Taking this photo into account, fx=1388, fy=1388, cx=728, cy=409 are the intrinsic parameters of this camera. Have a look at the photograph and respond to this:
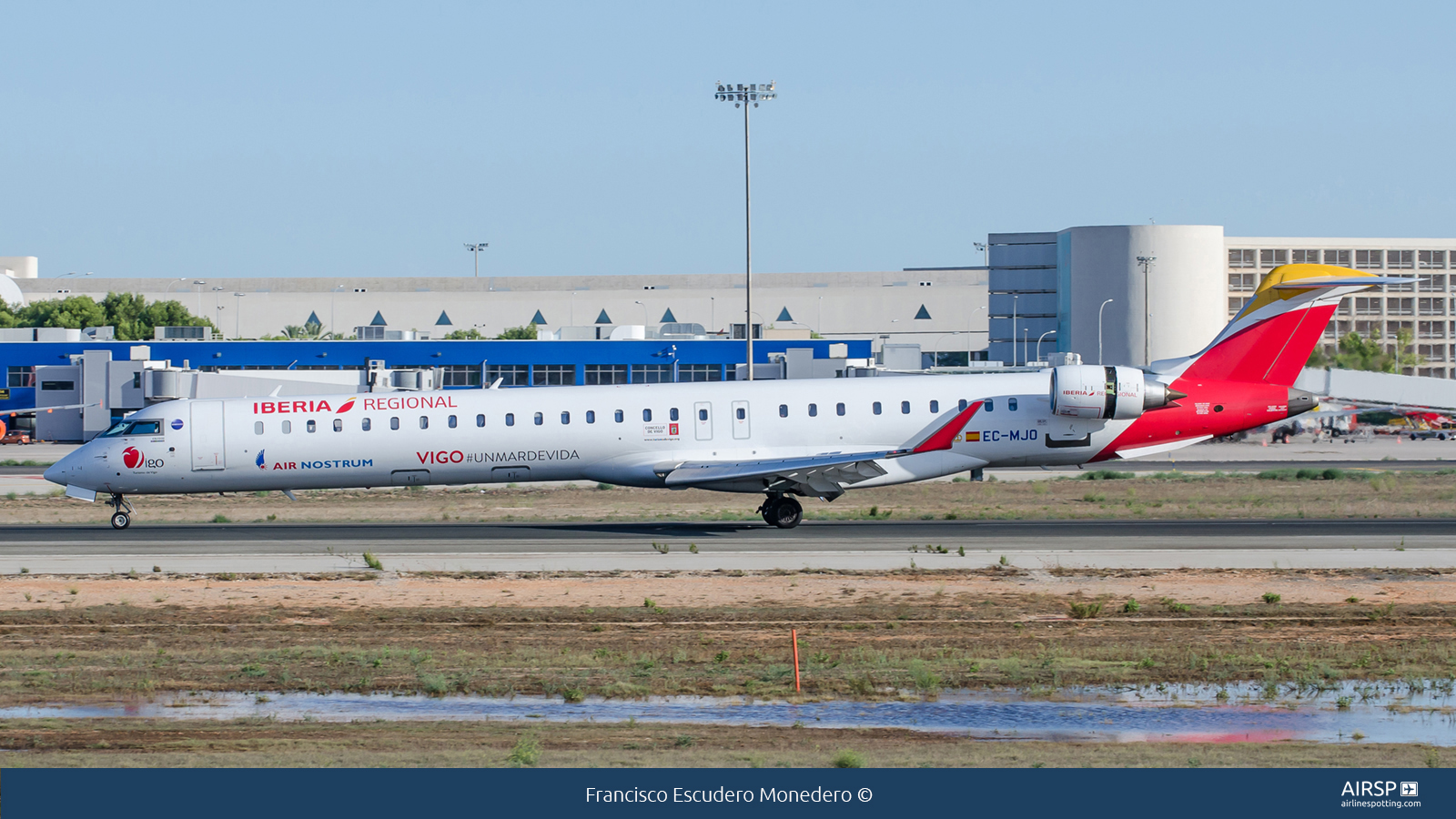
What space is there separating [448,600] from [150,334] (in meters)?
124

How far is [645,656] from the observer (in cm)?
1745

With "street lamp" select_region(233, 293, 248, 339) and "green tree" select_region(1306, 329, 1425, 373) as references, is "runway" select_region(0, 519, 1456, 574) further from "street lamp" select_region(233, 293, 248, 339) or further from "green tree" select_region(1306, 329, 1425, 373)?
"street lamp" select_region(233, 293, 248, 339)

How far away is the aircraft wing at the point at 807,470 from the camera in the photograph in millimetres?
30344

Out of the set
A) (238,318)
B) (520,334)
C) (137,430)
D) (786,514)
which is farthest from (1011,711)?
(238,318)

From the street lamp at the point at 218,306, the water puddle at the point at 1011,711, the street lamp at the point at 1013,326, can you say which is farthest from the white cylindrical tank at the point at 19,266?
the water puddle at the point at 1011,711

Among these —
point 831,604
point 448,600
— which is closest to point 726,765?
point 831,604

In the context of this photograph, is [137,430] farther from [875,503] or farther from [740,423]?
[875,503]

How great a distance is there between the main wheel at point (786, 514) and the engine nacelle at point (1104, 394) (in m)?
6.42

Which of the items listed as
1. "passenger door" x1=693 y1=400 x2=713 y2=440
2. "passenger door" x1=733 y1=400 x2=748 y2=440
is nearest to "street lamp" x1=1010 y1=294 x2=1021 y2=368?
"passenger door" x1=733 y1=400 x2=748 y2=440

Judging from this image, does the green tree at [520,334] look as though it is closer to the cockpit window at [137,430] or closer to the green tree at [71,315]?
the green tree at [71,315]

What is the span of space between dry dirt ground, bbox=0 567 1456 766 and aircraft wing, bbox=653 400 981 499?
612 cm

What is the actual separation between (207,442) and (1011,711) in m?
22.8

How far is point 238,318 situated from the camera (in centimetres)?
15062
